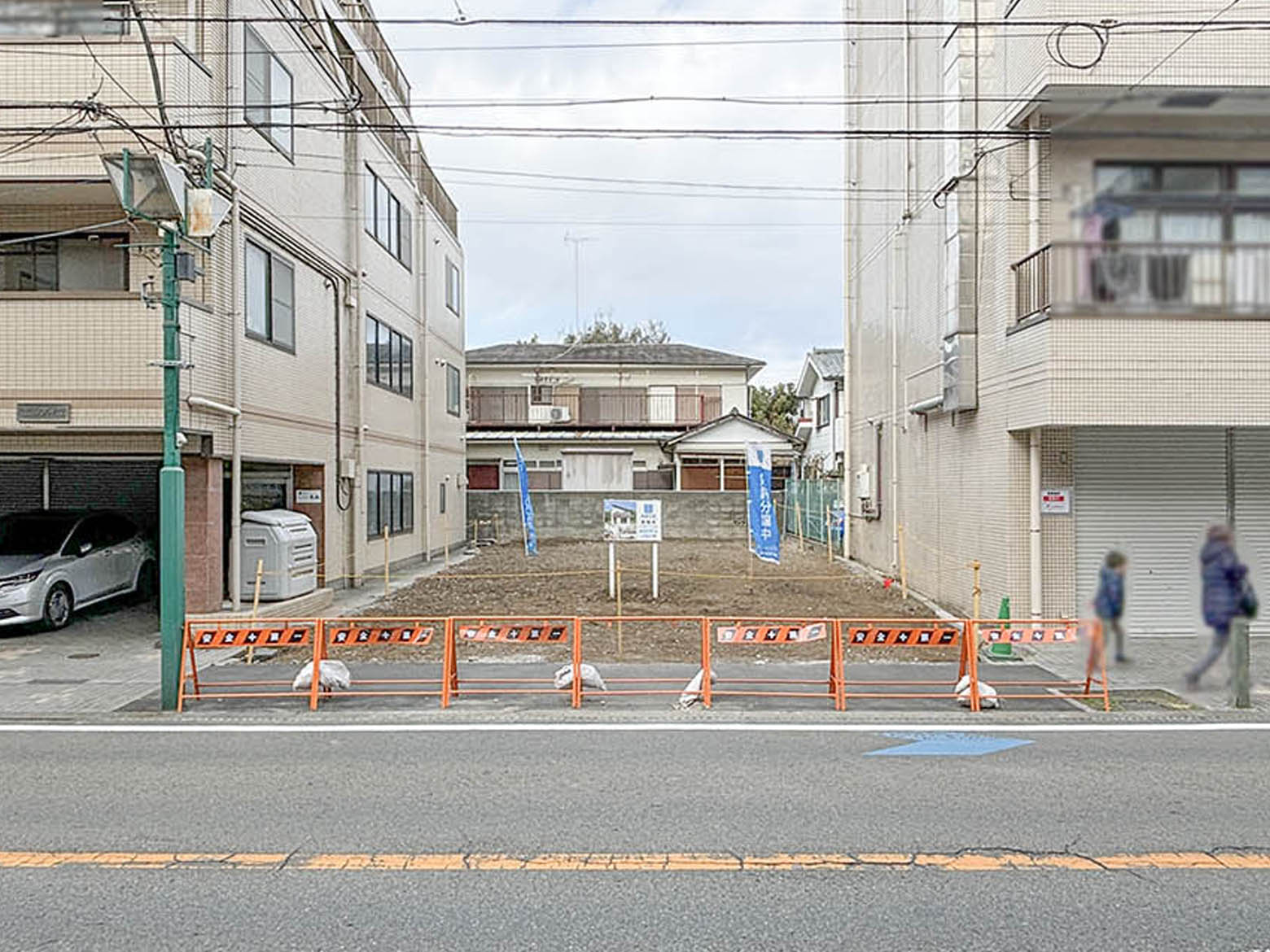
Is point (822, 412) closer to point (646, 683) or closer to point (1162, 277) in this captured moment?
point (646, 683)

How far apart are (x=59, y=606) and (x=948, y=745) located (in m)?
15.4

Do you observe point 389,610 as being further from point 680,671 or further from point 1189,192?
point 1189,192

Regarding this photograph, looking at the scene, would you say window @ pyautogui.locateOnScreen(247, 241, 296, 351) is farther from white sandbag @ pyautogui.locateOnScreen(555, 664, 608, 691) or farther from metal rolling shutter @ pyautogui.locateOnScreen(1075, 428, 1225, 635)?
metal rolling shutter @ pyautogui.locateOnScreen(1075, 428, 1225, 635)

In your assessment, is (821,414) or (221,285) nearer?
(221,285)

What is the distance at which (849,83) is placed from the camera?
26266mm

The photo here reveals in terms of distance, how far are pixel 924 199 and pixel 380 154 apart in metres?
14.6

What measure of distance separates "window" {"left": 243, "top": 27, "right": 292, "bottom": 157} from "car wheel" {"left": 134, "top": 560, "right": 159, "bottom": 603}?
8.97 m

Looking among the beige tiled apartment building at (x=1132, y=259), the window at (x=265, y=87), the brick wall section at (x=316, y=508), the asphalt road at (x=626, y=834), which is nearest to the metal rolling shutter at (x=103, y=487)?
the brick wall section at (x=316, y=508)

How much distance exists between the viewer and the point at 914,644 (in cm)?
1209

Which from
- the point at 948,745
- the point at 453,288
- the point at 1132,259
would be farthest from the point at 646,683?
the point at 453,288

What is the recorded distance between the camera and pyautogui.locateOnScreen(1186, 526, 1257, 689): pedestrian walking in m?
1.06

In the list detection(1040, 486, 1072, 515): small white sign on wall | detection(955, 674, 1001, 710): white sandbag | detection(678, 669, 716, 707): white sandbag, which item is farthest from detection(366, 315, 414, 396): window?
detection(1040, 486, 1072, 515): small white sign on wall

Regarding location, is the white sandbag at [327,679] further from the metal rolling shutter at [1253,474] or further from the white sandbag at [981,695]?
the metal rolling shutter at [1253,474]

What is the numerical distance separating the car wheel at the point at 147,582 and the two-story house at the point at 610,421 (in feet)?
82.3
